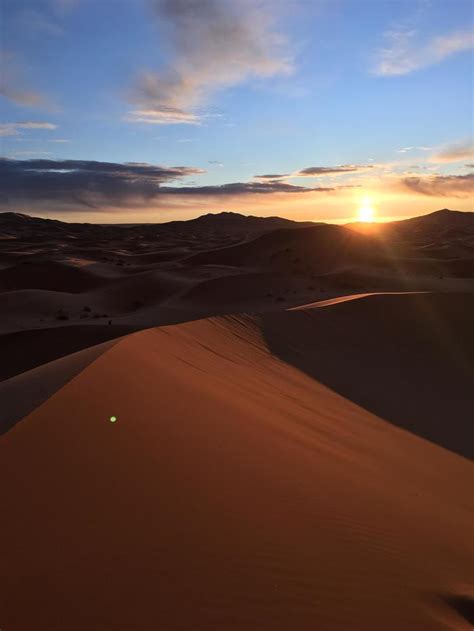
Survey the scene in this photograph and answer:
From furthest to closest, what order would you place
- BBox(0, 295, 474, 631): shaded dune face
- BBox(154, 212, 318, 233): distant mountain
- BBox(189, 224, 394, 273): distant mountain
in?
BBox(154, 212, 318, 233): distant mountain → BBox(189, 224, 394, 273): distant mountain → BBox(0, 295, 474, 631): shaded dune face

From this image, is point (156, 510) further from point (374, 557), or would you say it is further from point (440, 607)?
point (440, 607)

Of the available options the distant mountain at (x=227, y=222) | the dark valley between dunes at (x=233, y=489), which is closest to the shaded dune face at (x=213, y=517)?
the dark valley between dunes at (x=233, y=489)

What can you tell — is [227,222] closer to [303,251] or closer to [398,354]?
[303,251]

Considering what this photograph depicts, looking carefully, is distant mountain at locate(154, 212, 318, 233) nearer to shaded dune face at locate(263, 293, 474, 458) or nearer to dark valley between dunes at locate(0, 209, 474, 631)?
shaded dune face at locate(263, 293, 474, 458)

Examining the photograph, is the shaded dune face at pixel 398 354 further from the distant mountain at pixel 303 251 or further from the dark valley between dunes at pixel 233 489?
the distant mountain at pixel 303 251

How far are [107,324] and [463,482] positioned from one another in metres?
10.1

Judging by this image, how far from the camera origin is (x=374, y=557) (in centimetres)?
328

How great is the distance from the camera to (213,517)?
130 inches

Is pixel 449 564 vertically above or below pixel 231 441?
below

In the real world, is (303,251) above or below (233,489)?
below

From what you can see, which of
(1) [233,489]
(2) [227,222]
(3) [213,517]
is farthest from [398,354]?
(2) [227,222]

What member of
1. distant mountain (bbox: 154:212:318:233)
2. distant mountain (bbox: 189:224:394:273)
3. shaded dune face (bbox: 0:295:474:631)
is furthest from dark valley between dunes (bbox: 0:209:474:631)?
distant mountain (bbox: 154:212:318:233)

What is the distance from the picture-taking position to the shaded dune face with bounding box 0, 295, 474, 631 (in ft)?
8.27

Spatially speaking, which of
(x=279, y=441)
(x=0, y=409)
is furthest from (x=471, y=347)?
(x=0, y=409)
